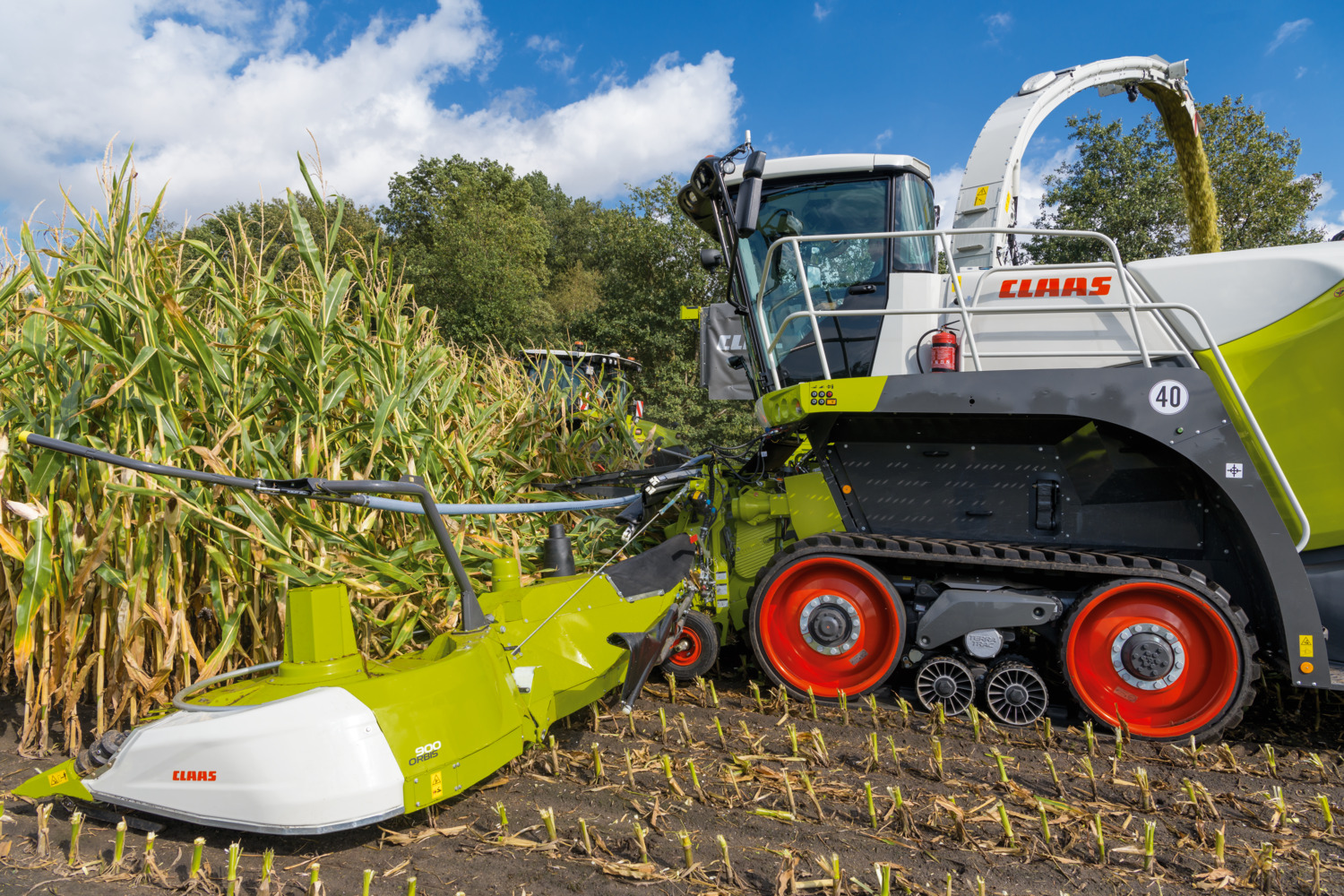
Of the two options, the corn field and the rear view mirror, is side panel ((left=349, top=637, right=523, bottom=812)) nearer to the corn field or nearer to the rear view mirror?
the corn field

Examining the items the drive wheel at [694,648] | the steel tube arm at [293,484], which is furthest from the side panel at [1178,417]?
the steel tube arm at [293,484]

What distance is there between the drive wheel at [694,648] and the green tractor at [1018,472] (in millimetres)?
48

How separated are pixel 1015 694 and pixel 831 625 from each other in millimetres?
830

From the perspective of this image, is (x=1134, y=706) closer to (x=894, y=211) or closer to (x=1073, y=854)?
(x=1073, y=854)

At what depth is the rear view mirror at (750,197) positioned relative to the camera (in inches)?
146

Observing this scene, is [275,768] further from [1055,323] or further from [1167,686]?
[1055,323]

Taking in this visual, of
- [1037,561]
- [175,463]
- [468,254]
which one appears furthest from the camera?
[468,254]

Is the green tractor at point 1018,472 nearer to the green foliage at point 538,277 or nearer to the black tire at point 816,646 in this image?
the black tire at point 816,646

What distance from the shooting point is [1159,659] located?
3.23 m

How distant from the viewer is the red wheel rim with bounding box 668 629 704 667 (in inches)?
153

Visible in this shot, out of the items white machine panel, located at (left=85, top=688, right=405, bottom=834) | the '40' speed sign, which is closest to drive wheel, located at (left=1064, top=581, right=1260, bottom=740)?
the '40' speed sign

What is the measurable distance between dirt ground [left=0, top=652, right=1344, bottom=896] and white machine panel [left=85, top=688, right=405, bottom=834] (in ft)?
0.55

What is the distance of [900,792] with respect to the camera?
2.66 meters

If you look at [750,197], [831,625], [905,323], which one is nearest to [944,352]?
[905,323]
